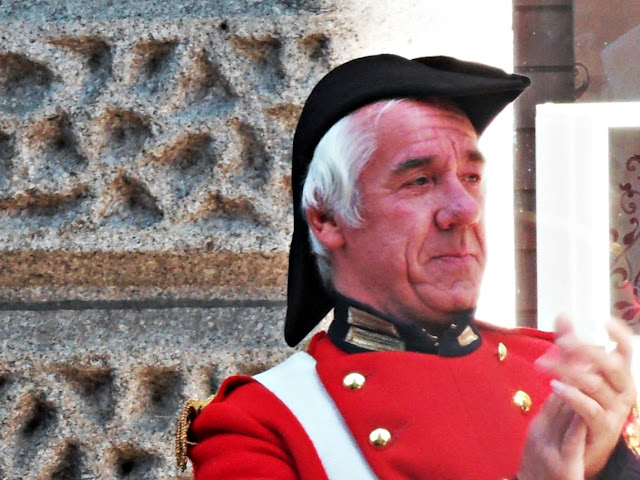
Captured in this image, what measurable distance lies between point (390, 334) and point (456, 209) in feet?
0.56

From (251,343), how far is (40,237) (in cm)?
40

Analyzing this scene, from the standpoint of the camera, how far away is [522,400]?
117 cm

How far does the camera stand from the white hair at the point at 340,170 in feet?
4.01

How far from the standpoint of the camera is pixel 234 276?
1.79 metres

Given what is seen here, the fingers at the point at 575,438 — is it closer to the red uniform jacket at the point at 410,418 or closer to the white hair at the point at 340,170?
the red uniform jacket at the point at 410,418

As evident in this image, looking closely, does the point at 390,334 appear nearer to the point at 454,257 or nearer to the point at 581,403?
the point at 454,257

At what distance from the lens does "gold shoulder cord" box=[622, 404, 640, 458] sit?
1.12m

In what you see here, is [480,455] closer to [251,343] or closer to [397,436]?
[397,436]

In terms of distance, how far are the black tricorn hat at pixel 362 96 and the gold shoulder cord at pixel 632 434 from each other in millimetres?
381

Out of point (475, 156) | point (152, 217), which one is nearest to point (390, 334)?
point (475, 156)

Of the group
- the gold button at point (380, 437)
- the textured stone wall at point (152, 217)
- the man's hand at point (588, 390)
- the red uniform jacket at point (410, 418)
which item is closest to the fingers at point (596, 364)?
the man's hand at point (588, 390)

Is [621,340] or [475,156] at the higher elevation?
[475,156]

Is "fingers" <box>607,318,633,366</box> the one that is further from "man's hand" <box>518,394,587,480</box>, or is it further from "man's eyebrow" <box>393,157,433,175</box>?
"man's eyebrow" <box>393,157,433,175</box>

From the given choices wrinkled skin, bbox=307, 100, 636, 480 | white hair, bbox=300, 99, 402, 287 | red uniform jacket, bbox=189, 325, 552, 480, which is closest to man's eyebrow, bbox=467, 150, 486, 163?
wrinkled skin, bbox=307, 100, 636, 480
